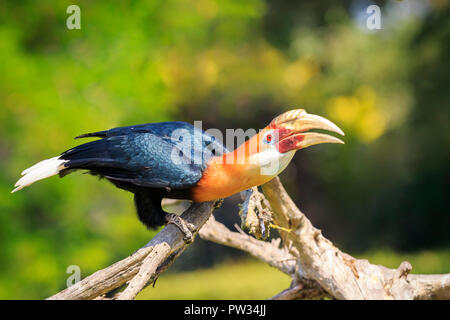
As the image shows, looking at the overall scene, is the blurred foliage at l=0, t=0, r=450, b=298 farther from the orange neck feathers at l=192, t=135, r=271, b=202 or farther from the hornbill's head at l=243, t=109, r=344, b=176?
the hornbill's head at l=243, t=109, r=344, b=176

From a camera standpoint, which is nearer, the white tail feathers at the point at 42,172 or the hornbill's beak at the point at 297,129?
the hornbill's beak at the point at 297,129

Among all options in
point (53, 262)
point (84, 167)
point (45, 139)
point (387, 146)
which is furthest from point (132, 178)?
point (387, 146)

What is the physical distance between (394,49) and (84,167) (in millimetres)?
4695

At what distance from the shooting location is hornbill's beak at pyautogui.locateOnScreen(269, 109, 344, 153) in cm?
164

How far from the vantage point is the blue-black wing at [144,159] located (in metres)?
1.85

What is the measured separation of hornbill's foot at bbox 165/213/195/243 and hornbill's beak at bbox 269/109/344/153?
473mm

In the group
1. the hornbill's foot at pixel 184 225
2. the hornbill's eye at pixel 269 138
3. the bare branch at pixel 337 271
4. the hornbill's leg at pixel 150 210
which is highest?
the hornbill's eye at pixel 269 138

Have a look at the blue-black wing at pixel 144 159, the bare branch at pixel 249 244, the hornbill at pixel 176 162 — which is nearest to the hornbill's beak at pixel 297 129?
the hornbill at pixel 176 162

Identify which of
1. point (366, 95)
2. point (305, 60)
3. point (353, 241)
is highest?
point (305, 60)

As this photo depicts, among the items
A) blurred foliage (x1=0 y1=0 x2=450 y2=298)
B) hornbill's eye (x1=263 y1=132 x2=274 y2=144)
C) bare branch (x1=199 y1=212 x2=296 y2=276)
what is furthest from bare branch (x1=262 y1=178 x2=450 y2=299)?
blurred foliage (x1=0 y1=0 x2=450 y2=298)

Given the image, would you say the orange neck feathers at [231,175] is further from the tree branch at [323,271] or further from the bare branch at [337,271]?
the bare branch at [337,271]

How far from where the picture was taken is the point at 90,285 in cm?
162

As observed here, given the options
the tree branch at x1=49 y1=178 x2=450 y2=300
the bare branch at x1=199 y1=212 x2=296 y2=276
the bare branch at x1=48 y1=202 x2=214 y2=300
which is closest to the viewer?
the bare branch at x1=48 y1=202 x2=214 y2=300

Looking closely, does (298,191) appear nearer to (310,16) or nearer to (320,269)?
(310,16)
